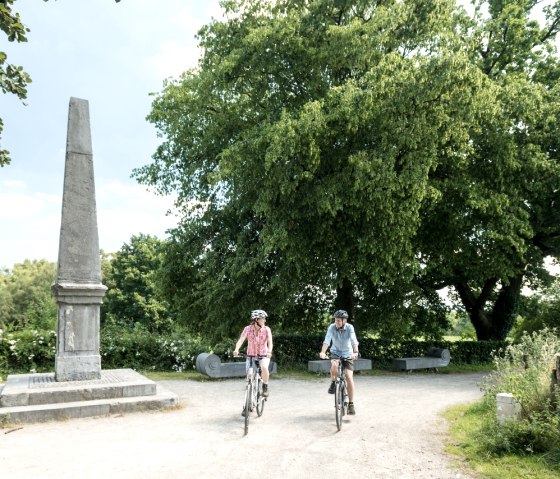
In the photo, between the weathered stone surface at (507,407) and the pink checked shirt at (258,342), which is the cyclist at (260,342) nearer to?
the pink checked shirt at (258,342)

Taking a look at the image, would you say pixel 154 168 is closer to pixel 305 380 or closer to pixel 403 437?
pixel 305 380

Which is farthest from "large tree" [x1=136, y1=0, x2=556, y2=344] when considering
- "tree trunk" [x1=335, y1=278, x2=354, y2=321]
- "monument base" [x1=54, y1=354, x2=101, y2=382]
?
"monument base" [x1=54, y1=354, x2=101, y2=382]

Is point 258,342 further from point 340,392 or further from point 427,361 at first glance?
point 427,361

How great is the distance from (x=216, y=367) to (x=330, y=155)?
7492mm

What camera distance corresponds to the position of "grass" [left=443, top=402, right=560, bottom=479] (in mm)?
5848

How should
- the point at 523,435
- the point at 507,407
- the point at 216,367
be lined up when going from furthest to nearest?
the point at 216,367
the point at 507,407
the point at 523,435

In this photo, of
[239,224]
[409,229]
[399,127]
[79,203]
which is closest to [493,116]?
[399,127]

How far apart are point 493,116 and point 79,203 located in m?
13.8

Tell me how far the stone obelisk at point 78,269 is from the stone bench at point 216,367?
3588 millimetres

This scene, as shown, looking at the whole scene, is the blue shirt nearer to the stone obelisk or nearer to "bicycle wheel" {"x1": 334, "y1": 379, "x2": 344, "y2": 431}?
"bicycle wheel" {"x1": 334, "y1": 379, "x2": 344, "y2": 431}

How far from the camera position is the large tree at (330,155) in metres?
15.1

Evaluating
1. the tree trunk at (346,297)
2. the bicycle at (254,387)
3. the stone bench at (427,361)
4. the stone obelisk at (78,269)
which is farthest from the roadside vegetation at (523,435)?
the tree trunk at (346,297)

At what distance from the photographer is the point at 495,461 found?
6.36 metres

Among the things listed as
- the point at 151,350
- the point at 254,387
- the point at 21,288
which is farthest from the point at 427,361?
the point at 21,288
